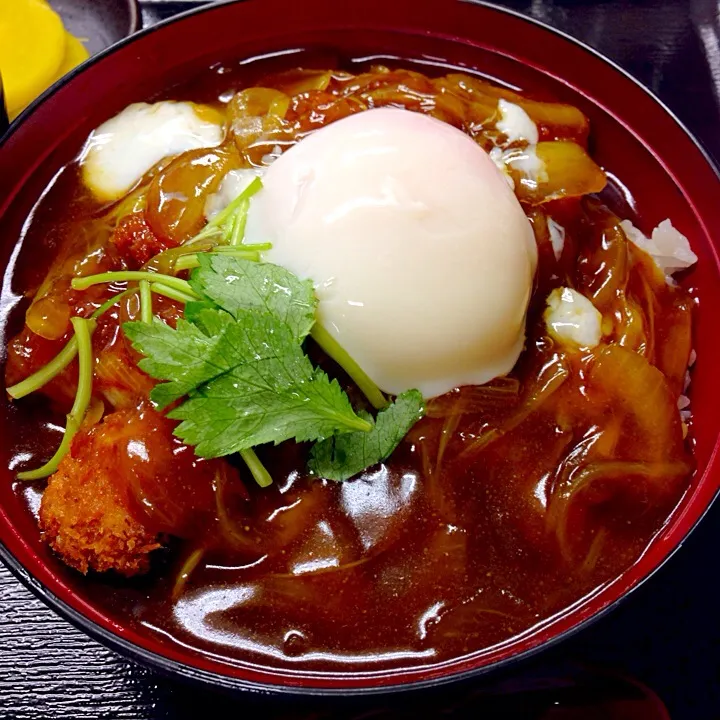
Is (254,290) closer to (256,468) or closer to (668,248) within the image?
(256,468)

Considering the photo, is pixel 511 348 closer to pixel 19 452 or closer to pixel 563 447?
pixel 563 447

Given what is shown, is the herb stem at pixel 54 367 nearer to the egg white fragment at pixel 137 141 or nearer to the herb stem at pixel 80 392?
the herb stem at pixel 80 392

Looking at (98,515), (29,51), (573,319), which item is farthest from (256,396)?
(29,51)

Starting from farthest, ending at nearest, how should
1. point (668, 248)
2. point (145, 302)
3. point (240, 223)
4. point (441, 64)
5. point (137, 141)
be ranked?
point (441, 64) < point (137, 141) < point (668, 248) < point (240, 223) < point (145, 302)

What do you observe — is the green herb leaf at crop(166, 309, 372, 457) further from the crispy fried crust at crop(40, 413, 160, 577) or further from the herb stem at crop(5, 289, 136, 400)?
the herb stem at crop(5, 289, 136, 400)

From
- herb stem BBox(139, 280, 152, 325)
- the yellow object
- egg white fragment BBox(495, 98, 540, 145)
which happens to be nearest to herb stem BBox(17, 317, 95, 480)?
herb stem BBox(139, 280, 152, 325)

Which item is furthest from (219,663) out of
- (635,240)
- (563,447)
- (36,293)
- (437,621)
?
(635,240)

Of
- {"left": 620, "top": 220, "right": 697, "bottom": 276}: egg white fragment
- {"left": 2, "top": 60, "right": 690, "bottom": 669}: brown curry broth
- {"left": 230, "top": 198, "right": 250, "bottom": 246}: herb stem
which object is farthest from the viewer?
{"left": 620, "top": 220, "right": 697, "bottom": 276}: egg white fragment

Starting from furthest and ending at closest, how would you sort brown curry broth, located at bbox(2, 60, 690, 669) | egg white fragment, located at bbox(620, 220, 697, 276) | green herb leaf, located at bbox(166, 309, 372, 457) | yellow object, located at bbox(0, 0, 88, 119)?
yellow object, located at bbox(0, 0, 88, 119)
egg white fragment, located at bbox(620, 220, 697, 276)
brown curry broth, located at bbox(2, 60, 690, 669)
green herb leaf, located at bbox(166, 309, 372, 457)
